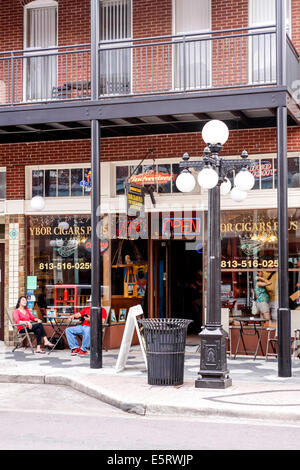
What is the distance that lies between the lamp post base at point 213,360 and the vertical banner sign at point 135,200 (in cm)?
410

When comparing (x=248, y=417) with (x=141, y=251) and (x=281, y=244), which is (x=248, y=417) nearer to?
(x=281, y=244)

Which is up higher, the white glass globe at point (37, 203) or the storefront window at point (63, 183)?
the storefront window at point (63, 183)

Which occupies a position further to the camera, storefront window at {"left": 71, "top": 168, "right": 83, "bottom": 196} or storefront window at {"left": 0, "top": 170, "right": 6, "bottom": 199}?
storefront window at {"left": 0, "top": 170, "right": 6, "bottom": 199}

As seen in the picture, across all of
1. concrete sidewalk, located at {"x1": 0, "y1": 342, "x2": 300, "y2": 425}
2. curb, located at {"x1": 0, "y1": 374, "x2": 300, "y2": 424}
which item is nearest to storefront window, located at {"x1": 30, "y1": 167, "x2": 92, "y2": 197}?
concrete sidewalk, located at {"x1": 0, "y1": 342, "x2": 300, "y2": 425}

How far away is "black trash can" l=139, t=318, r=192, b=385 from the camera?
9695 millimetres

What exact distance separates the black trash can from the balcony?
12.8ft

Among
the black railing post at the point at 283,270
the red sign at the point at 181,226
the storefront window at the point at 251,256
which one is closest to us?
the black railing post at the point at 283,270

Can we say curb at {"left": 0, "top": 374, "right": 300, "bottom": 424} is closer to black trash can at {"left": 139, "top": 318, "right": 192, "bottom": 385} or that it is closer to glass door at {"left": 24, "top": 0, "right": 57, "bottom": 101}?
black trash can at {"left": 139, "top": 318, "right": 192, "bottom": 385}

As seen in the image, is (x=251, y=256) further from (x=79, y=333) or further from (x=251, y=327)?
(x=79, y=333)

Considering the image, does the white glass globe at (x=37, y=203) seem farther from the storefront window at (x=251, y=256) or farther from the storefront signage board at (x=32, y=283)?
the storefront window at (x=251, y=256)

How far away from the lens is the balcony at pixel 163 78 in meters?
11.6

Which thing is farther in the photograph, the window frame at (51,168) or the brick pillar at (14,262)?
the brick pillar at (14,262)

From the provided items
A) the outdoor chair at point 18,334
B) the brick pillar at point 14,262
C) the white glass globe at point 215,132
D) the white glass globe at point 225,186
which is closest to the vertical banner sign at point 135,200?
the brick pillar at point 14,262

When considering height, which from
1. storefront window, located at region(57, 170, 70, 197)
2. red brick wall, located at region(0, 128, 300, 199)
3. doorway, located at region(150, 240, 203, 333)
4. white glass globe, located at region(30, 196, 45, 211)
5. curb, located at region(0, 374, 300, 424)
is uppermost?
red brick wall, located at region(0, 128, 300, 199)
